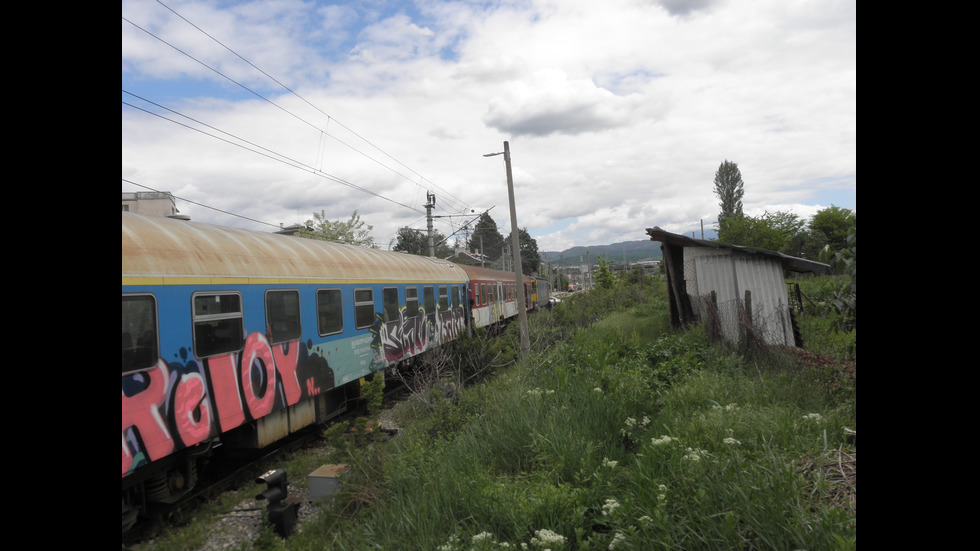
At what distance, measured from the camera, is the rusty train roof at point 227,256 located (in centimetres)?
512

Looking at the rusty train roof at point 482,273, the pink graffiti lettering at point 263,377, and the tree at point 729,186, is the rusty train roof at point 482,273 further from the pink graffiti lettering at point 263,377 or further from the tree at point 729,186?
the tree at point 729,186

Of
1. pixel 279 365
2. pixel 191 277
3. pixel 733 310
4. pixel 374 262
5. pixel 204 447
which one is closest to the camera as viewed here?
pixel 191 277

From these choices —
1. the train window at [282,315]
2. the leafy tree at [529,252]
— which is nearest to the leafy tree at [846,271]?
the train window at [282,315]

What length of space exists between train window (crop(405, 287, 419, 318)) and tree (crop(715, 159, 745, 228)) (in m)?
55.6

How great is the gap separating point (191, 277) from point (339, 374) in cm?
342

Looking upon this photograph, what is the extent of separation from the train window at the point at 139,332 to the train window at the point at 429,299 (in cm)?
787

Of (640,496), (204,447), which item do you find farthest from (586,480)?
(204,447)

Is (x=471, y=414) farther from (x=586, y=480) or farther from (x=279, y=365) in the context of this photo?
(x=586, y=480)

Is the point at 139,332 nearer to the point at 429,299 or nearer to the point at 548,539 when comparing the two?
the point at 548,539

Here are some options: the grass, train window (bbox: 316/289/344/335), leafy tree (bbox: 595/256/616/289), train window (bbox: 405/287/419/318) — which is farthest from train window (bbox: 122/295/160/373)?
leafy tree (bbox: 595/256/616/289)

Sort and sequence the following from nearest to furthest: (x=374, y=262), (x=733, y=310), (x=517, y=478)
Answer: (x=517, y=478) → (x=733, y=310) → (x=374, y=262)

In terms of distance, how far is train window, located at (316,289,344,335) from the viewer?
8141 mm

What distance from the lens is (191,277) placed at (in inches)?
222

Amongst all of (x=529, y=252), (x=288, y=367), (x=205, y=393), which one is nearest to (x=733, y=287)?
(x=288, y=367)
